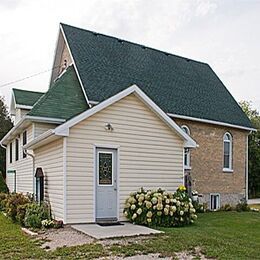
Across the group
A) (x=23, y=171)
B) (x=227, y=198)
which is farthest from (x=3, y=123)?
(x=227, y=198)

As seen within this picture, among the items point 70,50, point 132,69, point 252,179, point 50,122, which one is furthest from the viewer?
point 252,179

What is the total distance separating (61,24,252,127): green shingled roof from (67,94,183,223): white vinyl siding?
324 cm

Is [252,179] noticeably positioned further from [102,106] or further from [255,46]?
[102,106]

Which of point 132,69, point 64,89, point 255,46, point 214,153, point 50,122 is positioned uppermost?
point 255,46

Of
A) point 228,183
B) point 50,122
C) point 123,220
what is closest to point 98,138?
point 123,220

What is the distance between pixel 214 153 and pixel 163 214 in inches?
381

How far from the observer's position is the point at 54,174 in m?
12.4

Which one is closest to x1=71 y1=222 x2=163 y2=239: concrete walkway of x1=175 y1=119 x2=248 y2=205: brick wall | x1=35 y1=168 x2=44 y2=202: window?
x1=35 y1=168 x2=44 y2=202: window

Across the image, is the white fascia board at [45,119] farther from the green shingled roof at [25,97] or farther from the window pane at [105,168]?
Result: the green shingled roof at [25,97]

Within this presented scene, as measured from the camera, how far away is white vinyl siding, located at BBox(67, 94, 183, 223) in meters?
11.8

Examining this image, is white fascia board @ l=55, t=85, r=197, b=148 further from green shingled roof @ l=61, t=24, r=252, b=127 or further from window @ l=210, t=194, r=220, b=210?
window @ l=210, t=194, r=220, b=210

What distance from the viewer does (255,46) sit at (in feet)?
66.9

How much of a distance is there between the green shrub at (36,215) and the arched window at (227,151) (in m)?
12.0

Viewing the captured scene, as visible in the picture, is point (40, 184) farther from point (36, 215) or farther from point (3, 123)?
point (3, 123)
